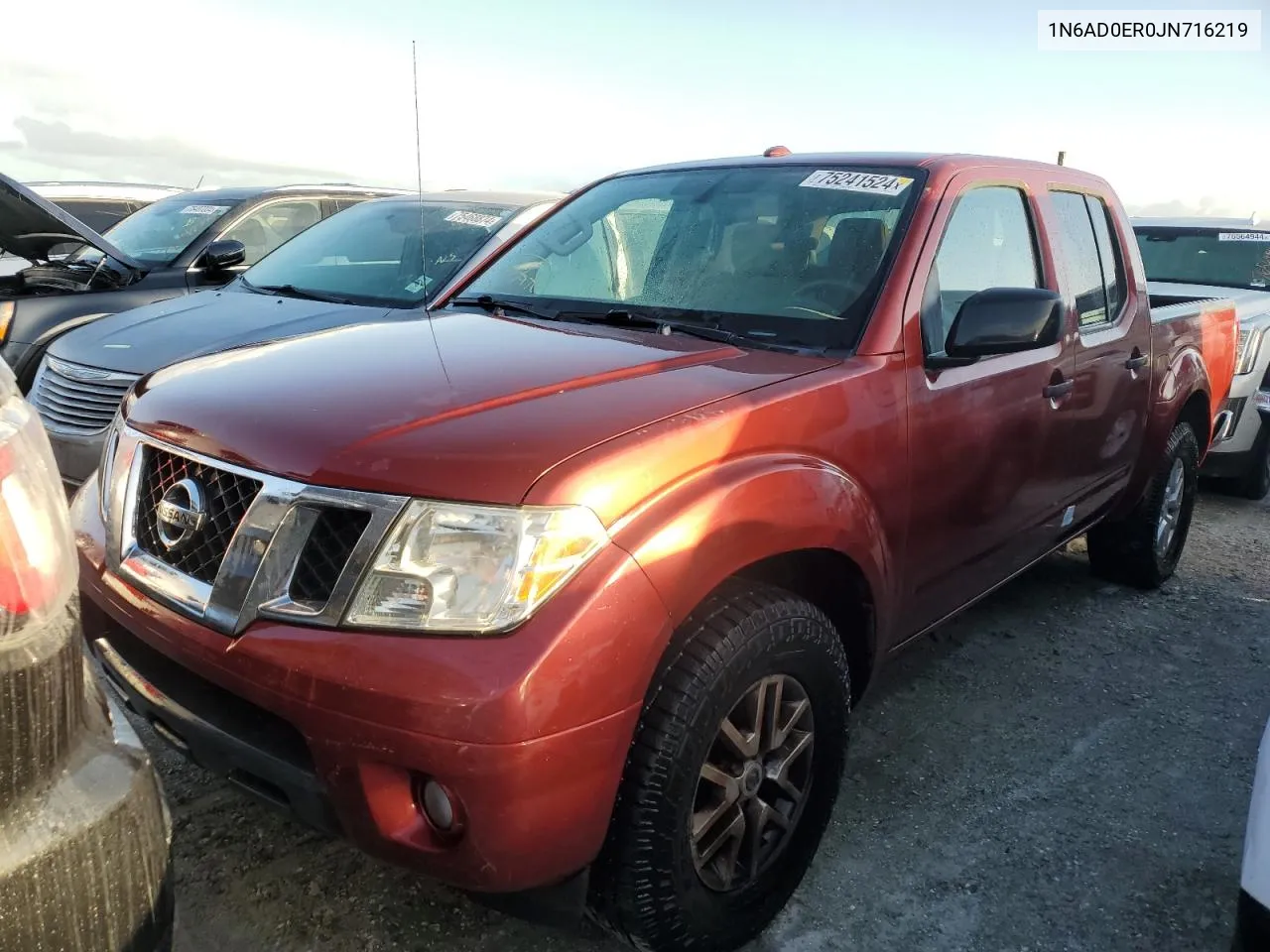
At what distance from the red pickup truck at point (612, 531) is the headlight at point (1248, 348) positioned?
3.51 meters

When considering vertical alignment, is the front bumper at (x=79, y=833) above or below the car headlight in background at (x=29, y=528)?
below

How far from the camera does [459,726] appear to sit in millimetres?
1625

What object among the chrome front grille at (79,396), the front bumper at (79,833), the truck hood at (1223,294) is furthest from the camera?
the truck hood at (1223,294)

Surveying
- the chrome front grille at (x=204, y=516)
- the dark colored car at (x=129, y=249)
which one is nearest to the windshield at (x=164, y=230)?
the dark colored car at (x=129, y=249)

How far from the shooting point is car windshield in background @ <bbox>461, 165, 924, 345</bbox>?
2668 mm

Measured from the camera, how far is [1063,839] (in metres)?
2.71

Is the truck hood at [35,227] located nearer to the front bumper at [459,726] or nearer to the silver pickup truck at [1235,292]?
the front bumper at [459,726]

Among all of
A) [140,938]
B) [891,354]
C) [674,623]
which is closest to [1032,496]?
[891,354]

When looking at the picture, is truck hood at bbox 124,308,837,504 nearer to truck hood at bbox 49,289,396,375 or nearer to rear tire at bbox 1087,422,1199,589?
truck hood at bbox 49,289,396,375

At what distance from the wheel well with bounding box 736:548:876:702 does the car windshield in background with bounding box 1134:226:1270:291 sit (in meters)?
5.85

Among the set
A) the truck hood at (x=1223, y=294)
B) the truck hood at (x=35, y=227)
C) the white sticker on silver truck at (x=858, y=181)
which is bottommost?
the truck hood at (x=1223, y=294)

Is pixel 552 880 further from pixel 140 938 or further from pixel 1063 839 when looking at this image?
pixel 1063 839

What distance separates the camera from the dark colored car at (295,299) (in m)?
4.12

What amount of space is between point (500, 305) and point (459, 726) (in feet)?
5.56
